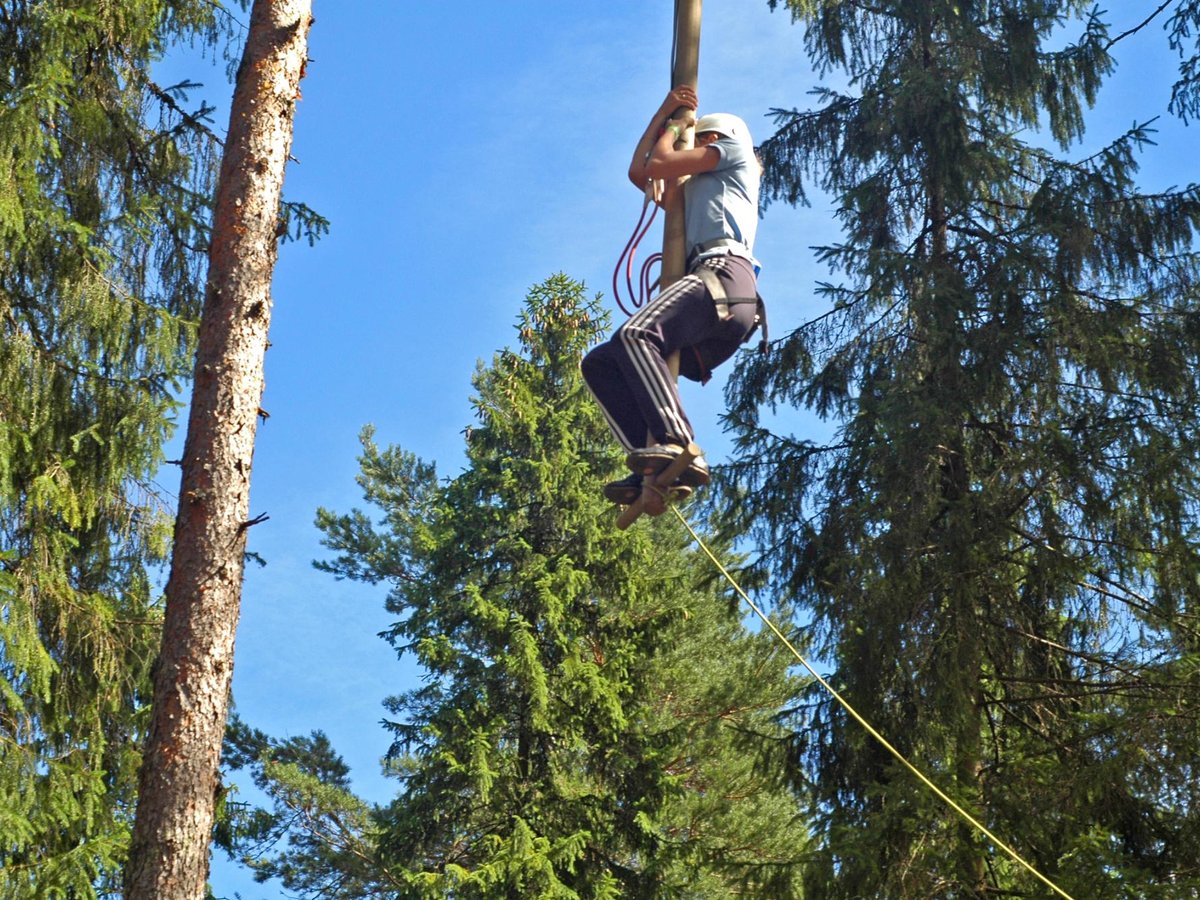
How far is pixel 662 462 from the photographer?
594 centimetres

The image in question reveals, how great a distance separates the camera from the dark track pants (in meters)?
6.00

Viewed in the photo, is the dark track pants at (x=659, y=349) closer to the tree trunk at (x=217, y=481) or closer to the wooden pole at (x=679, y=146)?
the wooden pole at (x=679, y=146)

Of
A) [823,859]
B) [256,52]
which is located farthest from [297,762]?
[256,52]

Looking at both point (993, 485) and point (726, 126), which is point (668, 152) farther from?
point (993, 485)

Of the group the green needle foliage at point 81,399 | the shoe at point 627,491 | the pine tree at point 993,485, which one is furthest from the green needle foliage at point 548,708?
the shoe at point 627,491

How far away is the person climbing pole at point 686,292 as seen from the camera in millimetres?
6035

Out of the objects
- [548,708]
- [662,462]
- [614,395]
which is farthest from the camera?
[548,708]

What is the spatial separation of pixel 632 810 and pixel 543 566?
9.68 feet

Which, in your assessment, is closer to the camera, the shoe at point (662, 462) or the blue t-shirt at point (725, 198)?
the shoe at point (662, 462)

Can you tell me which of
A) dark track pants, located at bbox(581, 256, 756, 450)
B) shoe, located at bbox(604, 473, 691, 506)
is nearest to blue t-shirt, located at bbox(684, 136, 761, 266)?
dark track pants, located at bbox(581, 256, 756, 450)

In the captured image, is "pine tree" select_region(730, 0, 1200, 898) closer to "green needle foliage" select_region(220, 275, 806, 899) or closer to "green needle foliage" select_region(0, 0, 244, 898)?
"green needle foliage" select_region(220, 275, 806, 899)

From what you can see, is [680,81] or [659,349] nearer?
[659,349]

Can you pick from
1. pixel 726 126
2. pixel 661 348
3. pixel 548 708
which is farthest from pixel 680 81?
pixel 548 708

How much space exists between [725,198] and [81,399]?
18.1 ft
